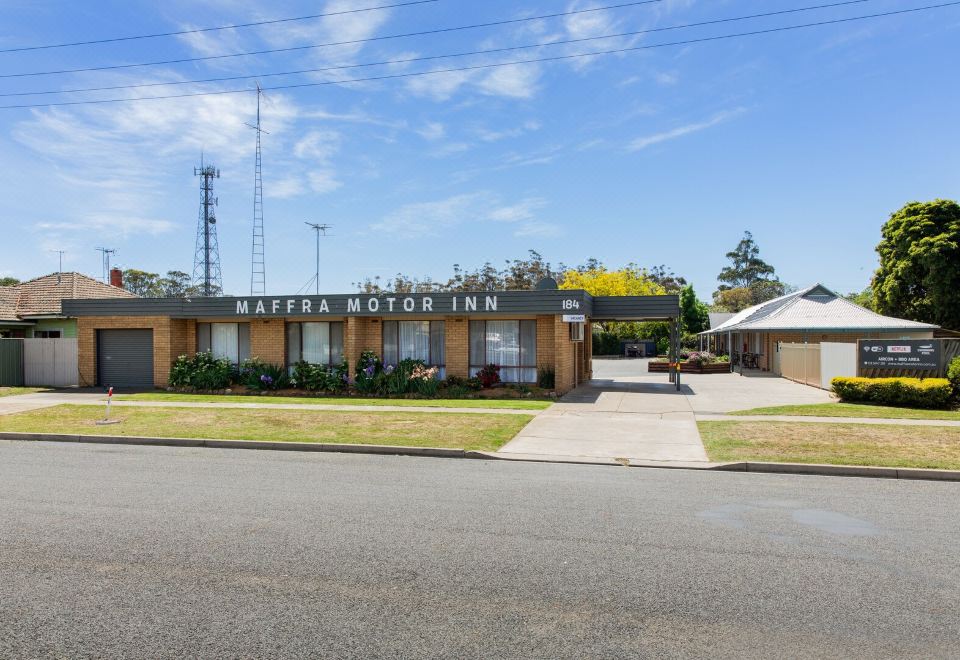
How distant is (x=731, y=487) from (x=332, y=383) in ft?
50.5

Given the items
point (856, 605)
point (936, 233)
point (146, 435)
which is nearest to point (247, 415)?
point (146, 435)

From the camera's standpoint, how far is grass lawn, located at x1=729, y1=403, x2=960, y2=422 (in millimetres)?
15291

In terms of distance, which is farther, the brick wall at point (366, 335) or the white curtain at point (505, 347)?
the brick wall at point (366, 335)

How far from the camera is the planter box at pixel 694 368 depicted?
117 feet

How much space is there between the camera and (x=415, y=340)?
2255cm

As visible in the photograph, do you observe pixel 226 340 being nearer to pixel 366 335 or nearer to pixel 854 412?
pixel 366 335

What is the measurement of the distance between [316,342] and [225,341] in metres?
3.59

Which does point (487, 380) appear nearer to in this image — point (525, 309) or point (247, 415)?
point (525, 309)

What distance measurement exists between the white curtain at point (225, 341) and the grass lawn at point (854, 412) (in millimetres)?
17151

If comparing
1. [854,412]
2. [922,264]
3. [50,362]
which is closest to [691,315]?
[922,264]

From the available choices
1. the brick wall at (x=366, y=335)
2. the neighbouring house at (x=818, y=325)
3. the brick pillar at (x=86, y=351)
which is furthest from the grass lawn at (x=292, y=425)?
the neighbouring house at (x=818, y=325)

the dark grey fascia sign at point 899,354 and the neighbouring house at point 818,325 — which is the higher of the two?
the neighbouring house at point 818,325

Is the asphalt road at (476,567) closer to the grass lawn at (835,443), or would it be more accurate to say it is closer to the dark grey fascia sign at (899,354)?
the grass lawn at (835,443)

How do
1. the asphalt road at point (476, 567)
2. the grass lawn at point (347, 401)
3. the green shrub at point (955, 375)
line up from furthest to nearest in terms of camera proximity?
the grass lawn at point (347, 401), the green shrub at point (955, 375), the asphalt road at point (476, 567)
